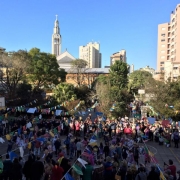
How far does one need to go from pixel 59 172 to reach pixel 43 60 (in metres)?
36.4

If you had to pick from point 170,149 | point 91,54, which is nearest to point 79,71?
point 170,149

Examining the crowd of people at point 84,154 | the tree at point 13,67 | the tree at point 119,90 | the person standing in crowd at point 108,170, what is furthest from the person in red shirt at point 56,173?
the tree at point 13,67

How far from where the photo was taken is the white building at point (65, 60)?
81650mm

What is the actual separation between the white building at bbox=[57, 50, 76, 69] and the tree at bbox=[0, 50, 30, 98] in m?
44.4

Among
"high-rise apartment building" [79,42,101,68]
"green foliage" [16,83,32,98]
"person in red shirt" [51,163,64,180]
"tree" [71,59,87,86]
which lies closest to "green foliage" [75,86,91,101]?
"green foliage" [16,83,32,98]

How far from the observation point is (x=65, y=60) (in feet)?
281

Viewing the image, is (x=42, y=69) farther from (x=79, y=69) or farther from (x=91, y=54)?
(x=91, y=54)

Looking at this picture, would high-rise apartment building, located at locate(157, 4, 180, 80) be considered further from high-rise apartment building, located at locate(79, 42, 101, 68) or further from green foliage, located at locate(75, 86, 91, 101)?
high-rise apartment building, located at locate(79, 42, 101, 68)

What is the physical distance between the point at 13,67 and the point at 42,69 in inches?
338

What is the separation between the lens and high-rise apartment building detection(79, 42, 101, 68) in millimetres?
165538

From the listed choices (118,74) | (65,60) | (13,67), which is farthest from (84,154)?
(65,60)

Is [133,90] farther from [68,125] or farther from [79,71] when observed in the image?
[68,125]

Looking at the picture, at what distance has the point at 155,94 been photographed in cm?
2680

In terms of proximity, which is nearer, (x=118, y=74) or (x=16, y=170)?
(x=16, y=170)
